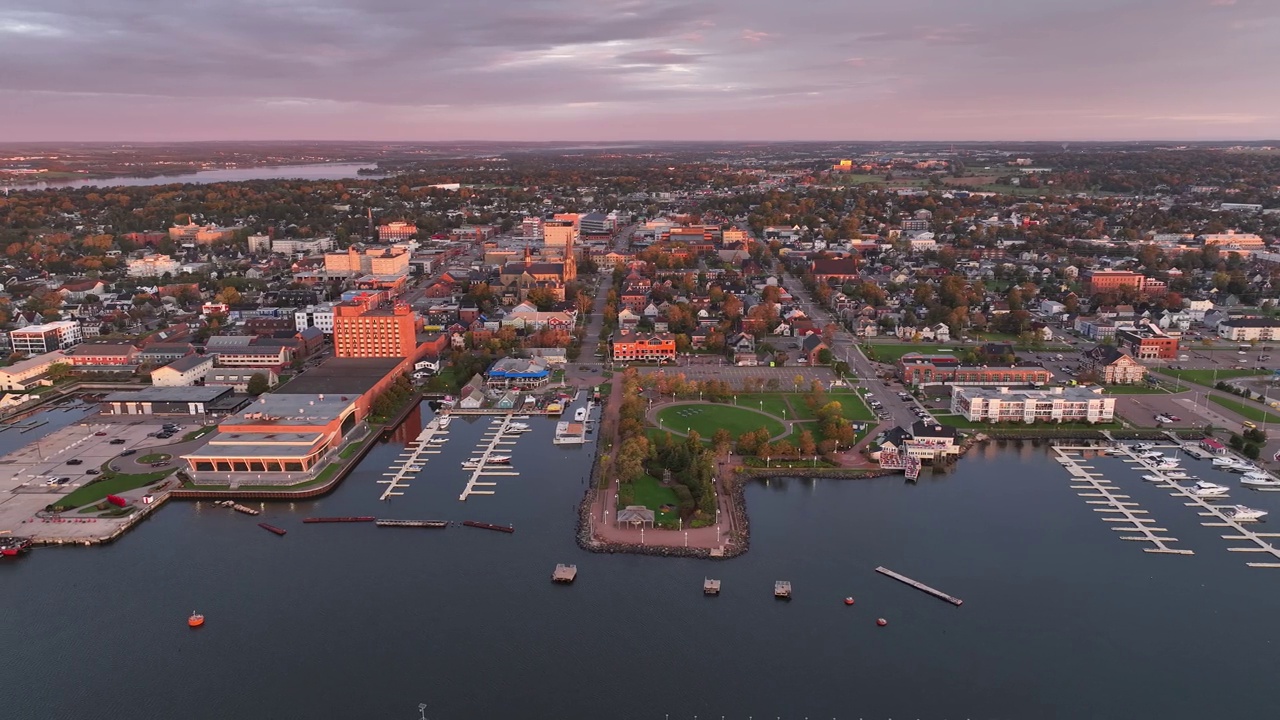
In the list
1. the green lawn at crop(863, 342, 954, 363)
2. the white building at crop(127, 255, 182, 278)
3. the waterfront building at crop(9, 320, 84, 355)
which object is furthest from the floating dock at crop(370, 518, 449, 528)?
the white building at crop(127, 255, 182, 278)

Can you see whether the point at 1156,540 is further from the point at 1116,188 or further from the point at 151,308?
the point at 1116,188

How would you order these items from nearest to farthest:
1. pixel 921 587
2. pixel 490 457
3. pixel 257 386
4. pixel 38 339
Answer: pixel 921 587, pixel 490 457, pixel 257 386, pixel 38 339

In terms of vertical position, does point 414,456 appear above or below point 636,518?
below

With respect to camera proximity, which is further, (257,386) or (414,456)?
(257,386)

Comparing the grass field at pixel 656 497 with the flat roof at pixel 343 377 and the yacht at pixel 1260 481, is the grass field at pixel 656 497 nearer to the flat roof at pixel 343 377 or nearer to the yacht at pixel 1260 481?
the flat roof at pixel 343 377

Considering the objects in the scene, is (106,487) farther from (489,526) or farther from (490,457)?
(489,526)

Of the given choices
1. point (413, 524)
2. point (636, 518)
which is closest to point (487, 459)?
point (413, 524)

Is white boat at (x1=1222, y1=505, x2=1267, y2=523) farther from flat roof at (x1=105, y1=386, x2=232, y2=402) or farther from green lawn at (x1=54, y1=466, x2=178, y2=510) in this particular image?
flat roof at (x1=105, y1=386, x2=232, y2=402)
